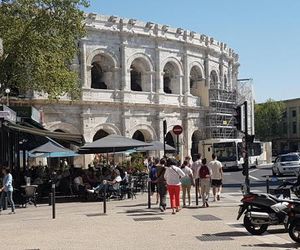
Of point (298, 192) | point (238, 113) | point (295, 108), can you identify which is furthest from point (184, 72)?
point (295, 108)

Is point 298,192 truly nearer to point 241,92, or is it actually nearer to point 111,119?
point 111,119

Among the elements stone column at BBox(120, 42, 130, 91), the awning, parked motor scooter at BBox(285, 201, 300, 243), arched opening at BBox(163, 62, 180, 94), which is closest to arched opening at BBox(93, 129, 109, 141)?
stone column at BBox(120, 42, 130, 91)

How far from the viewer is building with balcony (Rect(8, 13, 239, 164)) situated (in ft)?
136

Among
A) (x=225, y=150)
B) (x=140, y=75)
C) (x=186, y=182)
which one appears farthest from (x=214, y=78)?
(x=186, y=182)

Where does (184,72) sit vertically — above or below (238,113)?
above

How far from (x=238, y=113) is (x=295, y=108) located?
91631mm

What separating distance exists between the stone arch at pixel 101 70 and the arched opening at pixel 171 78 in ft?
19.6

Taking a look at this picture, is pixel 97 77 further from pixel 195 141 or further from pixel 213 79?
pixel 213 79

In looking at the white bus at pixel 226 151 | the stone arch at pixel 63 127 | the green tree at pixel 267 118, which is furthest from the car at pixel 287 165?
the green tree at pixel 267 118

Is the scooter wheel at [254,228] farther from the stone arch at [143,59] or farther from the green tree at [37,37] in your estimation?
the stone arch at [143,59]

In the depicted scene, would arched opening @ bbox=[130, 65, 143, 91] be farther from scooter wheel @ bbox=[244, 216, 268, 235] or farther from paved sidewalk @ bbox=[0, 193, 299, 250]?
scooter wheel @ bbox=[244, 216, 268, 235]

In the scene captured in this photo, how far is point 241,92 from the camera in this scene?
211 feet

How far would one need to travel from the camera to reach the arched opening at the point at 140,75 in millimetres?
45438

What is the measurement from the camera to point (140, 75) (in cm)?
4625
